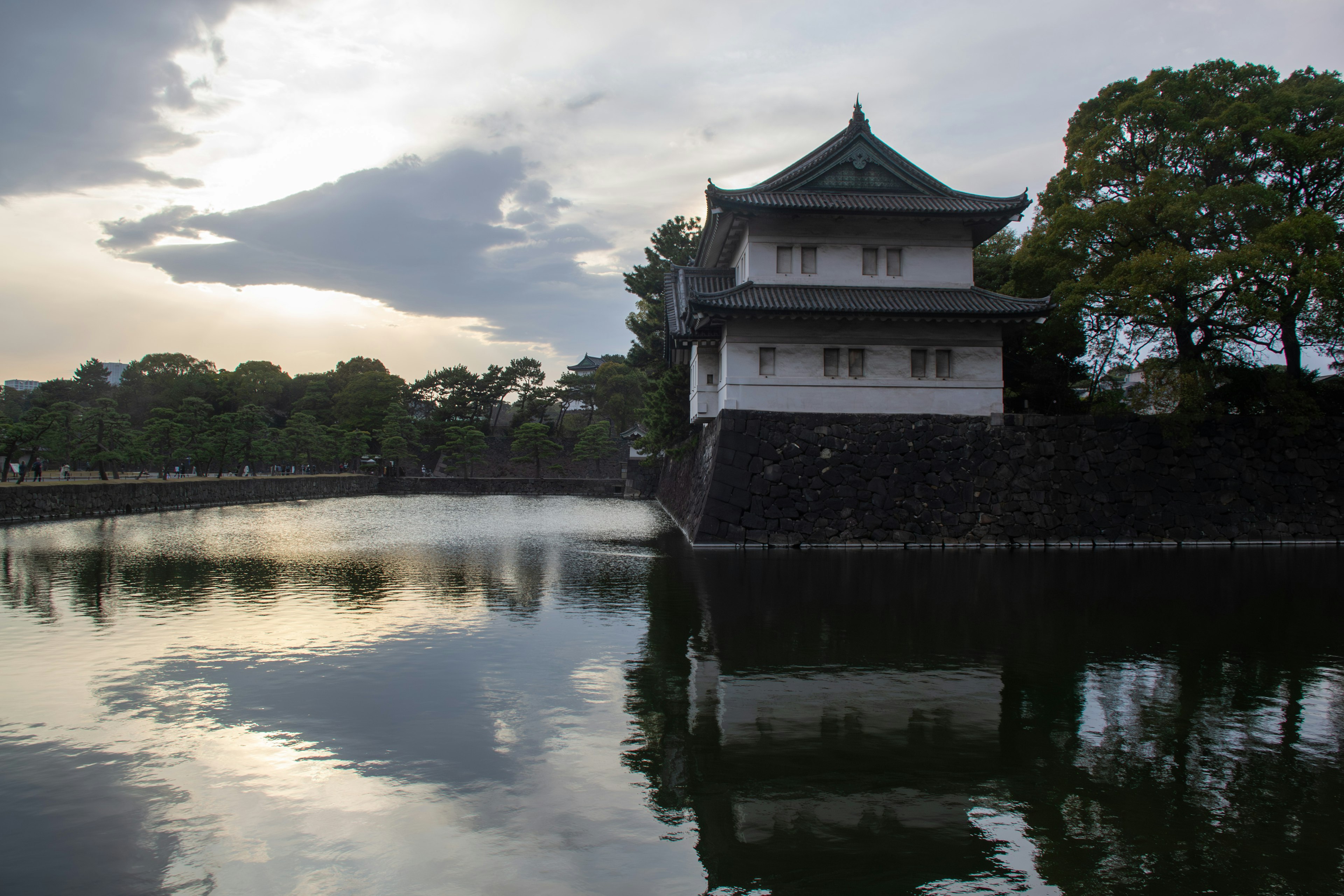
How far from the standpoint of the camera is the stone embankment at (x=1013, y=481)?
61.5 feet

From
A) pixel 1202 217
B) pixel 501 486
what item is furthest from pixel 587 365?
pixel 1202 217

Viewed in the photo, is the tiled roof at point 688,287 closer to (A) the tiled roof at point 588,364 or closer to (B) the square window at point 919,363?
(B) the square window at point 919,363

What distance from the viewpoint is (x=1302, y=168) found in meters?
19.5

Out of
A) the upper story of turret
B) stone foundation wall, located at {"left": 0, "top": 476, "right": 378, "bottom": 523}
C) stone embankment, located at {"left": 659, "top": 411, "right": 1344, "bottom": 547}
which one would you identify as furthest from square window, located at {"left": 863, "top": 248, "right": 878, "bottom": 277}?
stone foundation wall, located at {"left": 0, "top": 476, "right": 378, "bottom": 523}

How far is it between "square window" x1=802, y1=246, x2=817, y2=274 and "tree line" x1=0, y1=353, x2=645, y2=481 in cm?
3070

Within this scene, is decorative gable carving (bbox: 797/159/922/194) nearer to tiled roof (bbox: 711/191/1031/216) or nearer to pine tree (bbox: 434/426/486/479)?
tiled roof (bbox: 711/191/1031/216)

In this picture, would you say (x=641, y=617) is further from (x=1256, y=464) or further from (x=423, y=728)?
(x=1256, y=464)

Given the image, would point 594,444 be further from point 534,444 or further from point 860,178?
point 860,178

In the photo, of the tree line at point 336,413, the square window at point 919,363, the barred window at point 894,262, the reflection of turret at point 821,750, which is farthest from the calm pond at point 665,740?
the tree line at point 336,413

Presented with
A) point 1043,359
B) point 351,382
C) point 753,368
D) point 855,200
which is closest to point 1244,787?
point 753,368

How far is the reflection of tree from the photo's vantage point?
4.29 m

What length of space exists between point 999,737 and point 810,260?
1611 cm

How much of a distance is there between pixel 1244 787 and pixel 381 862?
543 cm

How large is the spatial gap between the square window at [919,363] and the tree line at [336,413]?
32362 millimetres
